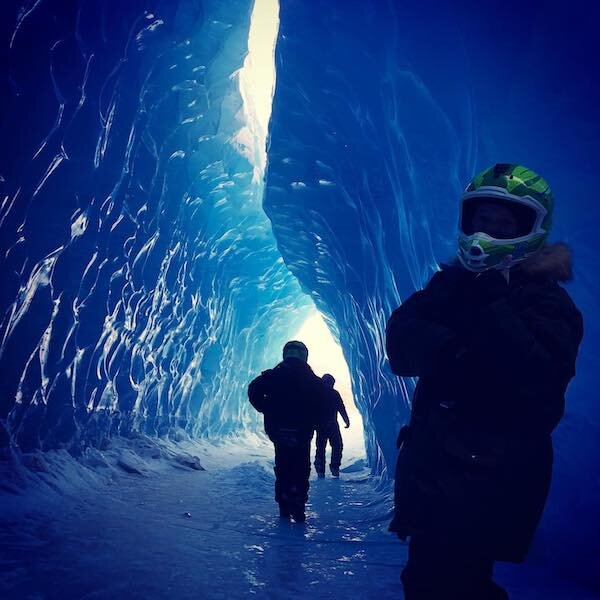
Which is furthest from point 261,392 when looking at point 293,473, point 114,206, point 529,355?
point 114,206

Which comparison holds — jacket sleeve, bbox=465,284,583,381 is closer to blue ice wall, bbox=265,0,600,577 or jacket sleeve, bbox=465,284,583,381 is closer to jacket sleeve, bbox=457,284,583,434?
jacket sleeve, bbox=457,284,583,434

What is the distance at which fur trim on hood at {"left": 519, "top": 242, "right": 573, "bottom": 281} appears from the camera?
1.49 metres

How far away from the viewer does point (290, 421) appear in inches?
168

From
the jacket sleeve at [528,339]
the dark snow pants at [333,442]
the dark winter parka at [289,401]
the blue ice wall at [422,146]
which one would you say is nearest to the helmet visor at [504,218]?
the jacket sleeve at [528,339]

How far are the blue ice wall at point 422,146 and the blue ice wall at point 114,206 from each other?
1.55 metres

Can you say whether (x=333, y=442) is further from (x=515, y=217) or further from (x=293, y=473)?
(x=515, y=217)

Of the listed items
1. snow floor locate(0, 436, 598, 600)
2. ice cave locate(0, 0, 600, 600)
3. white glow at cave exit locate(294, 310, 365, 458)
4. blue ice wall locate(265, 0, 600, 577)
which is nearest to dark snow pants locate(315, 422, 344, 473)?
ice cave locate(0, 0, 600, 600)

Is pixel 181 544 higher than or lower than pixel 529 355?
lower

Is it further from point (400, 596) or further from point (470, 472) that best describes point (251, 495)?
point (470, 472)

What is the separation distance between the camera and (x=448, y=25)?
14.1ft

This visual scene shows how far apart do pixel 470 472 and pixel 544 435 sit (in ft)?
0.71

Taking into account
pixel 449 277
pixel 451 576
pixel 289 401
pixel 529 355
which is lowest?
pixel 451 576

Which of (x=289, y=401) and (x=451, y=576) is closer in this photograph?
(x=451, y=576)

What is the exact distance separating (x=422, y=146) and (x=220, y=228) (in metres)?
7.72
